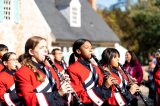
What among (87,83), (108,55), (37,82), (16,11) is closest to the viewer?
(37,82)

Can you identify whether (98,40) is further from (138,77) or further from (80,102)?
(80,102)

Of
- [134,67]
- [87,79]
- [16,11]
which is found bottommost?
[134,67]

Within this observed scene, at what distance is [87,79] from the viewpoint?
20.3 ft

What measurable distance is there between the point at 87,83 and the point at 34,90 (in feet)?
3.58

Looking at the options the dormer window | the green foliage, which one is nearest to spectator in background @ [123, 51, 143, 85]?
the dormer window

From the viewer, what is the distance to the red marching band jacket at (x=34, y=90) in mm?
5199

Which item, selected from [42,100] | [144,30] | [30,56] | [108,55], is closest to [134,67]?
[108,55]

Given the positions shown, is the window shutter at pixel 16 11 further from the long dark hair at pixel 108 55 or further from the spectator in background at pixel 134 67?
the long dark hair at pixel 108 55

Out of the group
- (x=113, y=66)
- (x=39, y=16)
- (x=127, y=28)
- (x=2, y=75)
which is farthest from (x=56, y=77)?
(x=127, y=28)

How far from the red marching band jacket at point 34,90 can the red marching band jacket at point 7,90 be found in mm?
960

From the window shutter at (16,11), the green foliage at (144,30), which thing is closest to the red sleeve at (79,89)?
the window shutter at (16,11)

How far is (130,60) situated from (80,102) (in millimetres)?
5631

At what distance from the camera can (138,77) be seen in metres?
11.1

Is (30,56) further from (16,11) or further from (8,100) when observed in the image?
(16,11)
